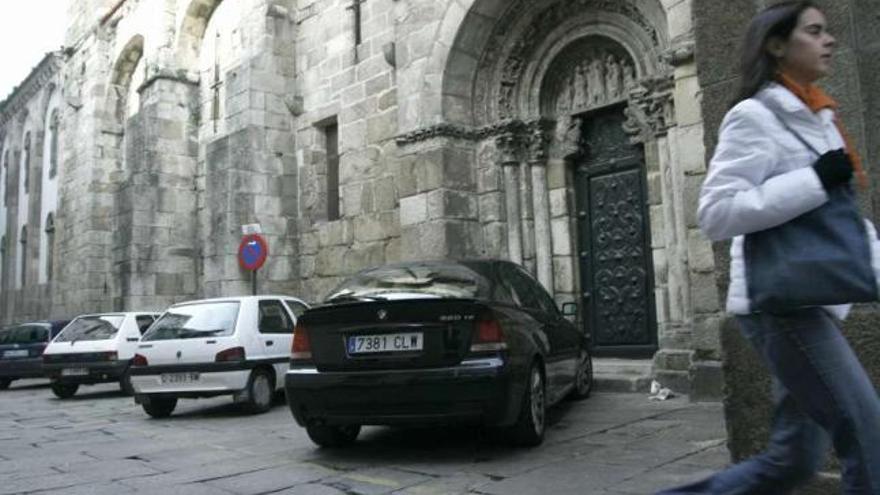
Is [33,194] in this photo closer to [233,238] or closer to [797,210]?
[233,238]

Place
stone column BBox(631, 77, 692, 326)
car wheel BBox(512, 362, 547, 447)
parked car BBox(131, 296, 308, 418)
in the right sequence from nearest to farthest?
car wheel BBox(512, 362, 547, 447) → parked car BBox(131, 296, 308, 418) → stone column BBox(631, 77, 692, 326)

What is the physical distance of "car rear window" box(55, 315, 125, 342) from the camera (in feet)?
41.3

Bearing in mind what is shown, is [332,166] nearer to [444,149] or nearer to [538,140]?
[444,149]

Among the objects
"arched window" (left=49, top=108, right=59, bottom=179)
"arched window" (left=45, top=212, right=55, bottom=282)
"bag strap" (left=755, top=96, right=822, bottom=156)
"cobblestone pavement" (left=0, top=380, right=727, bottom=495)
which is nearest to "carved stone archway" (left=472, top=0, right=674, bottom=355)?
"cobblestone pavement" (left=0, top=380, right=727, bottom=495)

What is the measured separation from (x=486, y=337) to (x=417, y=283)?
85 cm

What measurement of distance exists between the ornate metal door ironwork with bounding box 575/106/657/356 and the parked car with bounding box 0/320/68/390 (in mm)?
10870

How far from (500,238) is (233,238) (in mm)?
6173

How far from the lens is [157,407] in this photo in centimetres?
877

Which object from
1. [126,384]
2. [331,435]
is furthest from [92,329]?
[331,435]

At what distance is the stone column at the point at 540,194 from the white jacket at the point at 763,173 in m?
8.51

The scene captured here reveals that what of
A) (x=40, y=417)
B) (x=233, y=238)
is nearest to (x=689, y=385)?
(x=40, y=417)

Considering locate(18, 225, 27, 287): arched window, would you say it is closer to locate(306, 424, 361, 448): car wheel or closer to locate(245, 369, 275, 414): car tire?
locate(245, 369, 275, 414): car tire

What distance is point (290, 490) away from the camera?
14.6 ft

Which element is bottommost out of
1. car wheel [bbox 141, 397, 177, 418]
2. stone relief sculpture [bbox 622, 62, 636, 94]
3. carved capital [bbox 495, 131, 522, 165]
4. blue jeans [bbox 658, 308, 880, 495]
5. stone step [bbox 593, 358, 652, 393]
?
car wheel [bbox 141, 397, 177, 418]
